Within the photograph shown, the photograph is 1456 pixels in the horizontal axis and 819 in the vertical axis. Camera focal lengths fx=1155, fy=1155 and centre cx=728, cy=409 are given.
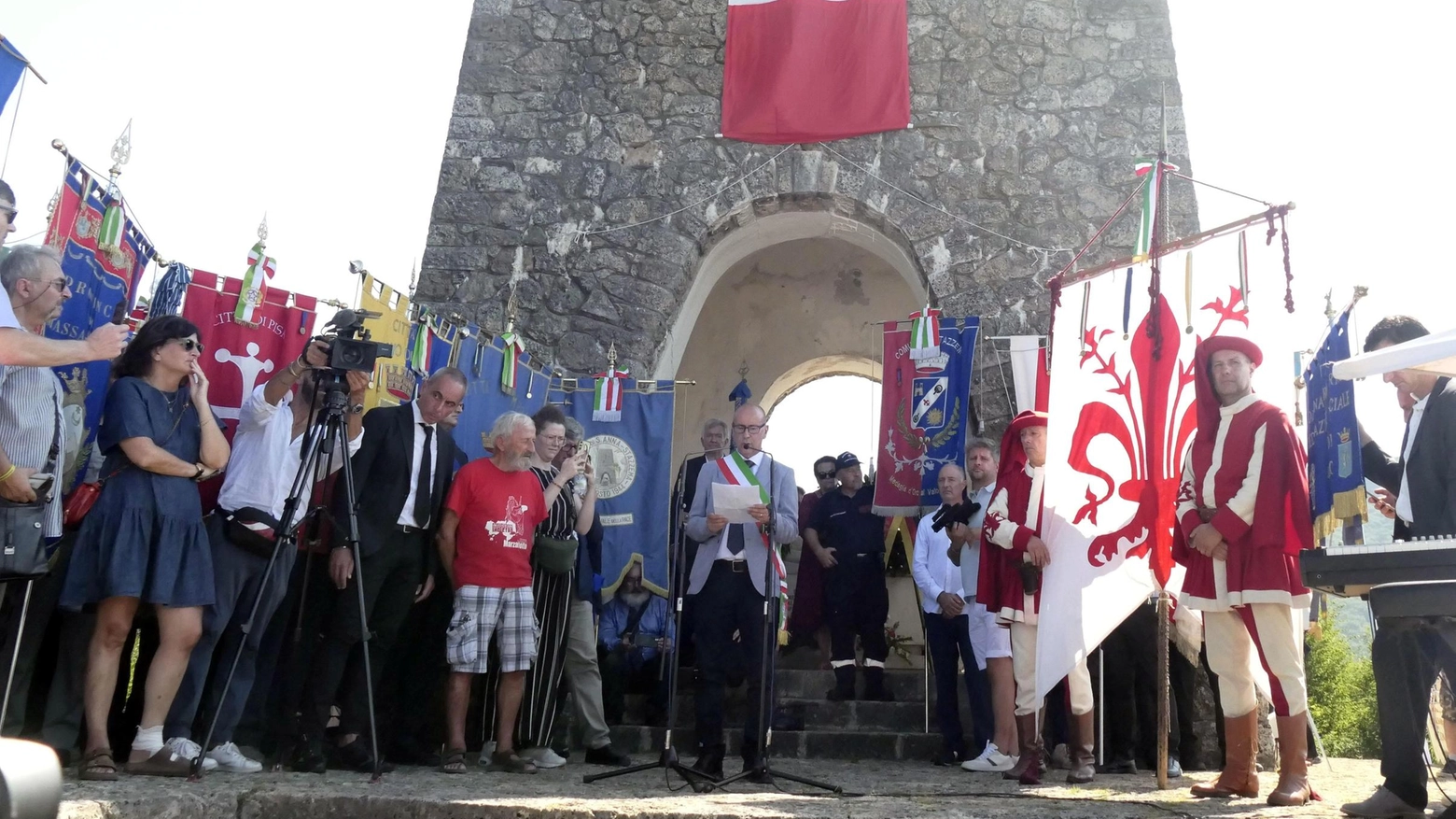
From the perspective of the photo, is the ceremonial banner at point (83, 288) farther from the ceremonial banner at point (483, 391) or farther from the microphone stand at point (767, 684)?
the microphone stand at point (767, 684)

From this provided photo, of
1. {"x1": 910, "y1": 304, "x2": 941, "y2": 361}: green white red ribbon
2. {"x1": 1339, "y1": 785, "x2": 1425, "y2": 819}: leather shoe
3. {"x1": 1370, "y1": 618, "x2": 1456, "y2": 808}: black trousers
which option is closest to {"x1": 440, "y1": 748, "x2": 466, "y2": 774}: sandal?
{"x1": 1339, "y1": 785, "x2": 1425, "y2": 819}: leather shoe

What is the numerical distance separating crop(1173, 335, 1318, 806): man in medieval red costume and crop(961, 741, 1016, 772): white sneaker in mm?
Result: 1111

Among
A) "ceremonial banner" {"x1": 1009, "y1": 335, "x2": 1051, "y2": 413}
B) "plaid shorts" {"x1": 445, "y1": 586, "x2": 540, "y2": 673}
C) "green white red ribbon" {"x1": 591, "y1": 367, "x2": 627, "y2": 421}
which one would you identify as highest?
"ceremonial banner" {"x1": 1009, "y1": 335, "x2": 1051, "y2": 413}

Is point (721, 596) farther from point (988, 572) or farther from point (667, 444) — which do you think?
point (667, 444)

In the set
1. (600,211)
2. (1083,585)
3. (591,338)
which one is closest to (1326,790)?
(1083,585)

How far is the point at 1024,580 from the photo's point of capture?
4.86m

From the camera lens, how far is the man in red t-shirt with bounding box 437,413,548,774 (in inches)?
182

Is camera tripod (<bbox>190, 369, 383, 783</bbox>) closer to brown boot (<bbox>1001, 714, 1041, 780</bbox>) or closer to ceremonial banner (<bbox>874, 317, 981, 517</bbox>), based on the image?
brown boot (<bbox>1001, 714, 1041, 780</bbox>)

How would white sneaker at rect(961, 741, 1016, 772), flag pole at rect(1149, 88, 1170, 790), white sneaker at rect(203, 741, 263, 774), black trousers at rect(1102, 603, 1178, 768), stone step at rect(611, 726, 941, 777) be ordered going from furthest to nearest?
stone step at rect(611, 726, 941, 777) < black trousers at rect(1102, 603, 1178, 768) < white sneaker at rect(961, 741, 1016, 772) < flag pole at rect(1149, 88, 1170, 790) < white sneaker at rect(203, 741, 263, 774)

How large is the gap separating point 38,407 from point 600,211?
4.44m

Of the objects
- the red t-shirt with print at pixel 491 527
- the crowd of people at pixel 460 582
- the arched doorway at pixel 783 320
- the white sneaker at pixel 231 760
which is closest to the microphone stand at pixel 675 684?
the crowd of people at pixel 460 582

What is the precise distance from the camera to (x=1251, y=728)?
4.14 m

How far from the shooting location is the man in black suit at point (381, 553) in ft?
14.4

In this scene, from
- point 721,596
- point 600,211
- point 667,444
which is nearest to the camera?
point 721,596
